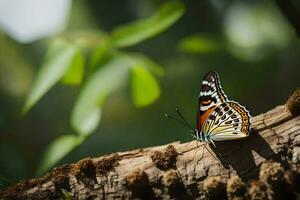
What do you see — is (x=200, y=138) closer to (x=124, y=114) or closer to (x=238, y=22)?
(x=124, y=114)

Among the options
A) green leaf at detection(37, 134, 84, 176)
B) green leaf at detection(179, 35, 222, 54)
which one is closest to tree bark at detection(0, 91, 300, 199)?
green leaf at detection(37, 134, 84, 176)

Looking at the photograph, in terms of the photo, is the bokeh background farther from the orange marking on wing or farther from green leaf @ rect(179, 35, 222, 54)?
the orange marking on wing

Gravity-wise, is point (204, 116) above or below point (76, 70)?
below

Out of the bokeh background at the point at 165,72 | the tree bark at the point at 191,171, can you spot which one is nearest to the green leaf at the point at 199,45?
the bokeh background at the point at 165,72

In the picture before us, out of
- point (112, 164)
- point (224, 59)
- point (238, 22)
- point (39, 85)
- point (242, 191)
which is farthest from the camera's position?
point (238, 22)

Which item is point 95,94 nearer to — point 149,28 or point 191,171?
point 149,28

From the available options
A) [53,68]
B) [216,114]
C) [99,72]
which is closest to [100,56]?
[99,72]

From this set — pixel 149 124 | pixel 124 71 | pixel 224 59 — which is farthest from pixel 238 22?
Answer: pixel 124 71

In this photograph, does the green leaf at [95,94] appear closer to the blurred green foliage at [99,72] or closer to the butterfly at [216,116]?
the blurred green foliage at [99,72]
